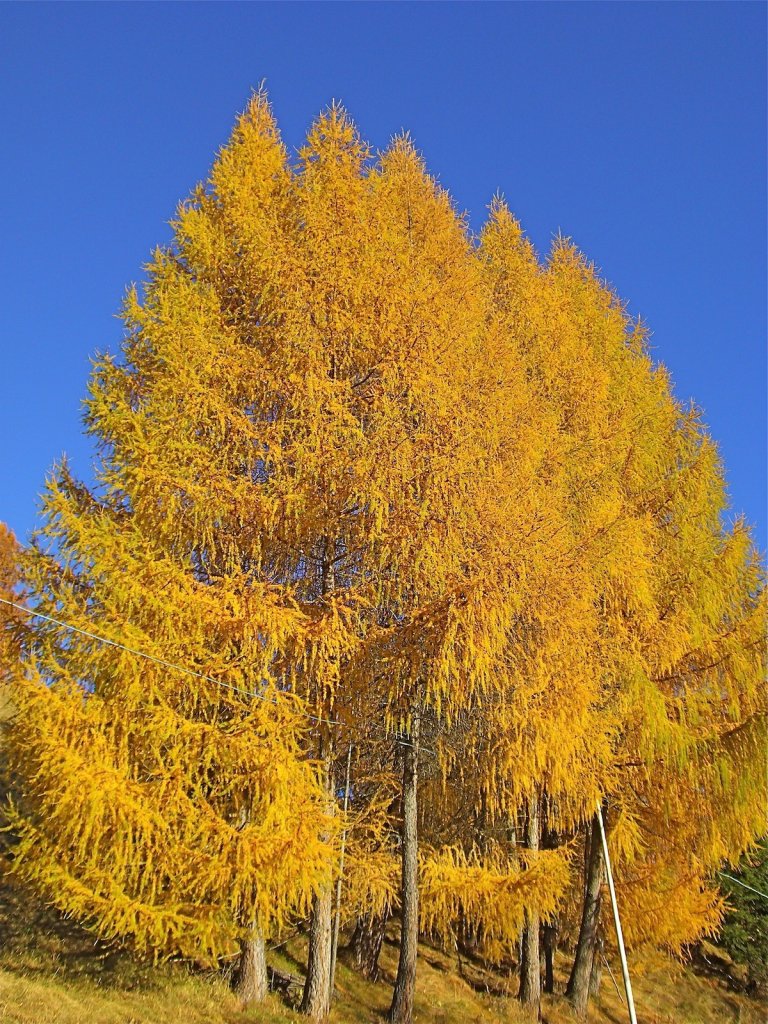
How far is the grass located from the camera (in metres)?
6.62

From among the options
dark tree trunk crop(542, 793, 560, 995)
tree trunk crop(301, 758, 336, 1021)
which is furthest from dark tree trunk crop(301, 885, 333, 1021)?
dark tree trunk crop(542, 793, 560, 995)

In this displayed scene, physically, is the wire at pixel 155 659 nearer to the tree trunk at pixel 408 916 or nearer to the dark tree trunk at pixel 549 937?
the tree trunk at pixel 408 916

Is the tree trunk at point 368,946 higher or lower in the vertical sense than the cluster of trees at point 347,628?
lower

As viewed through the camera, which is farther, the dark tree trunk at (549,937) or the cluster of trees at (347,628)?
the dark tree trunk at (549,937)

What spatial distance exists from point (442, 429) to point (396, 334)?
1.23m

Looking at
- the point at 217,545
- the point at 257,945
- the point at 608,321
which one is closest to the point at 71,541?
the point at 217,545

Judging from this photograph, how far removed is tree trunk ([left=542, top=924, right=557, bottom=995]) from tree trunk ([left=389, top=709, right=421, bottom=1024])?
490cm

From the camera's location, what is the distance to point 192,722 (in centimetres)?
654

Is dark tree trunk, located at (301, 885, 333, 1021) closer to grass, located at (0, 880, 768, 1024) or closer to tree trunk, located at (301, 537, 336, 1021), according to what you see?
tree trunk, located at (301, 537, 336, 1021)

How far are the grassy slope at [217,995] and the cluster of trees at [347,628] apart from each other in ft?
1.40

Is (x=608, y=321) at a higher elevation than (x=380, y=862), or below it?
higher

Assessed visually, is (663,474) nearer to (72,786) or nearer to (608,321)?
(608,321)

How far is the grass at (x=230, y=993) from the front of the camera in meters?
6.62

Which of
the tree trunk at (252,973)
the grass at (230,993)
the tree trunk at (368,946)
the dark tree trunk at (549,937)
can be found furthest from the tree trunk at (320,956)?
the dark tree trunk at (549,937)
